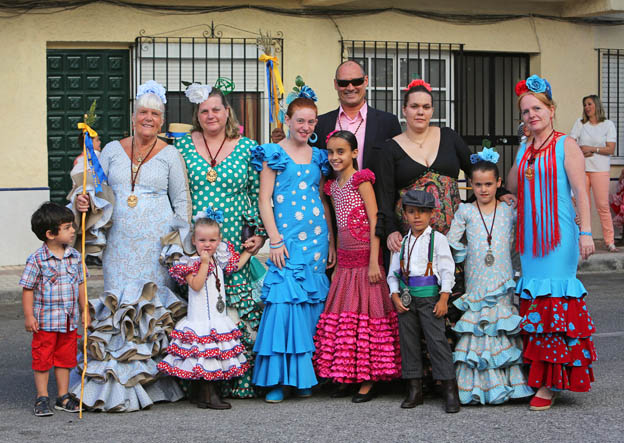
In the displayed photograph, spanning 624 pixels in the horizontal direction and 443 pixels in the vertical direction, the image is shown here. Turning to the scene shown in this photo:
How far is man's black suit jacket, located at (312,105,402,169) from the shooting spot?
678 cm

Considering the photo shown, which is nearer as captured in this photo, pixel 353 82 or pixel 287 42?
pixel 353 82

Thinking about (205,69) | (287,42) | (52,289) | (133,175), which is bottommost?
(52,289)

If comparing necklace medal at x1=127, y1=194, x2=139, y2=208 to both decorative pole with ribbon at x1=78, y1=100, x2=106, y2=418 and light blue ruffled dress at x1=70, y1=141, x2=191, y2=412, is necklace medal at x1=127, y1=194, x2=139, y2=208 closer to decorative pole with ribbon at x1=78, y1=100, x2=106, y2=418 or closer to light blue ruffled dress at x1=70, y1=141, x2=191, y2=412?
light blue ruffled dress at x1=70, y1=141, x2=191, y2=412

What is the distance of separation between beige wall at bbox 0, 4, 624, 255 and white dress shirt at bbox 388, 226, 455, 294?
309 inches

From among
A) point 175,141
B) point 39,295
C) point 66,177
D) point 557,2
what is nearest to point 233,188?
point 175,141

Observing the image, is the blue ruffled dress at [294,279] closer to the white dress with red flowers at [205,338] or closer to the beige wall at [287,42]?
the white dress with red flowers at [205,338]

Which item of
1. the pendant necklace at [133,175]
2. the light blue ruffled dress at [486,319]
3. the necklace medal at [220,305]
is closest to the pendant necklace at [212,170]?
the pendant necklace at [133,175]

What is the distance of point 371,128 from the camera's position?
268 inches

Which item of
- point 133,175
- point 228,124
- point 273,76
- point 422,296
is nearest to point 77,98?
point 273,76

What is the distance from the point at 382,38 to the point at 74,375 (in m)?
9.12

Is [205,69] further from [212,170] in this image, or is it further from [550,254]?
[550,254]

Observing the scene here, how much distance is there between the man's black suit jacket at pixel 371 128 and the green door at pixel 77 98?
6.96 meters

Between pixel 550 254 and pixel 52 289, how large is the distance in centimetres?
314

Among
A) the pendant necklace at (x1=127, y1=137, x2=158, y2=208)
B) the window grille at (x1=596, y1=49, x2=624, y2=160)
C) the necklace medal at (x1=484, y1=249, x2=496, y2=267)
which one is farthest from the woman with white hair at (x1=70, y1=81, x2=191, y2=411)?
the window grille at (x1=596, y1=49, x2=624, y2=160)
